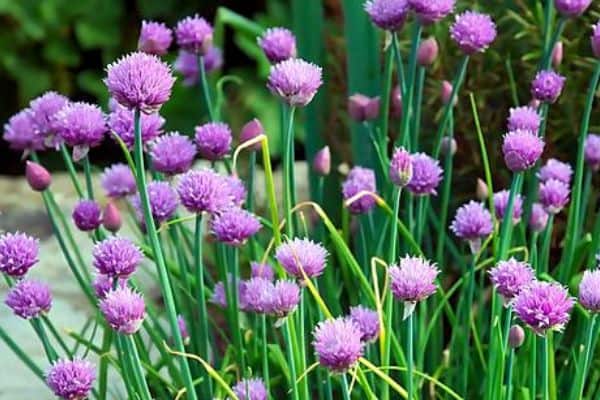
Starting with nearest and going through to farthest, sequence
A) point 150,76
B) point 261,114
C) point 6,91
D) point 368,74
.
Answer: point 150,76
point 368,74
point 261,114
point 6,91

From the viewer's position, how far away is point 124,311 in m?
0.82

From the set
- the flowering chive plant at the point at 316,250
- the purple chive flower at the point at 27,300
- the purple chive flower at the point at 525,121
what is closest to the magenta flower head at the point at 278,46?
the flowering chive plant at the point at 316,250

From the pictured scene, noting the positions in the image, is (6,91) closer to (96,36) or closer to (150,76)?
(96,36)

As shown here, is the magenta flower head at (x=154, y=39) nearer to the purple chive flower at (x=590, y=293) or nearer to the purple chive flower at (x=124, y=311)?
the purple chive flower at (x=124, y=311)

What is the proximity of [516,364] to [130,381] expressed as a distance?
354mm

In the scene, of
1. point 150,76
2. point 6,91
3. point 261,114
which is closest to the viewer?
point 150,76

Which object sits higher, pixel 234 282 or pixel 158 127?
pixel 158 127

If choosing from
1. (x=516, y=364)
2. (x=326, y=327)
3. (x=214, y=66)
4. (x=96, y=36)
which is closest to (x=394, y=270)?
(x=326, y=327)

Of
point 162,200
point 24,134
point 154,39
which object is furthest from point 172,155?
point 24,134

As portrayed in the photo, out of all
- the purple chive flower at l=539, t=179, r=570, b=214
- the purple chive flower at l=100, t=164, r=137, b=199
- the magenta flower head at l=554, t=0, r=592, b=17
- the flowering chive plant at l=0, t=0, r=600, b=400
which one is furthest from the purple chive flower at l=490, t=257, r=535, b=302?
the purple chive flower at l=100, t=164, r=137, b=199

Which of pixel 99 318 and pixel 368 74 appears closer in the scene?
pixel 99 318

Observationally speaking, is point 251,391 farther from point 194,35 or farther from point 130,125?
point 194,35

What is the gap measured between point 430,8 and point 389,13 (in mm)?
48

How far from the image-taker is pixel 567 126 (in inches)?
61.0
